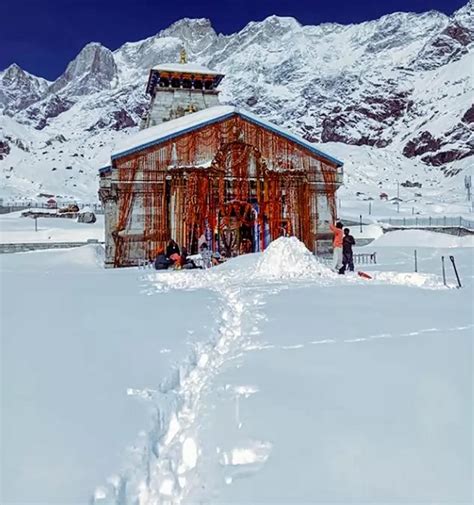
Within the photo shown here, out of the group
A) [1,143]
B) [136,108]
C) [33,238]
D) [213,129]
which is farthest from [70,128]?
[213,129]

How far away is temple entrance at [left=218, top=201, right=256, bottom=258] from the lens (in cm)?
2281

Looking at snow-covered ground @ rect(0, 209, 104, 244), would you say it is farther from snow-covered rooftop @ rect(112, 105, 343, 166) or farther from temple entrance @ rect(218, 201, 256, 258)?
temple entrance @ rect(218, 201, 256, 258)

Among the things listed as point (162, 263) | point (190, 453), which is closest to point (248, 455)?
point (190, 453)

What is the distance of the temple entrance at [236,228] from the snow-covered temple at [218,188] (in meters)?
0.05

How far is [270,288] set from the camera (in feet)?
39.6

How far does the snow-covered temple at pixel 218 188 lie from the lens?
838 inches

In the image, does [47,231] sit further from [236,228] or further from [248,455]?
[248,455]

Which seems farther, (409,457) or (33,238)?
(33,238)

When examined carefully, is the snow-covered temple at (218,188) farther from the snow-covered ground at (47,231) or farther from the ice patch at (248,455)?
the ice patch at (248,455)

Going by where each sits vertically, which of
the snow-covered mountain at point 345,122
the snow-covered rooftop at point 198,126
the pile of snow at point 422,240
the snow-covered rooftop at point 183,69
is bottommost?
the pile of snow at point 422,240

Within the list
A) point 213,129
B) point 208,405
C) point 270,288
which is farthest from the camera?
point 213,129

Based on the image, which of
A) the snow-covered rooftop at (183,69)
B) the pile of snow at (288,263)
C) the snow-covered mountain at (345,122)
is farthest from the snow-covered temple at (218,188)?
the snow-covered mountain at (345,122)

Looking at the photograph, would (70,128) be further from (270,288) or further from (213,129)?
(270,288)

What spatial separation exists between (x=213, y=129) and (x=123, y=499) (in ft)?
67.6
